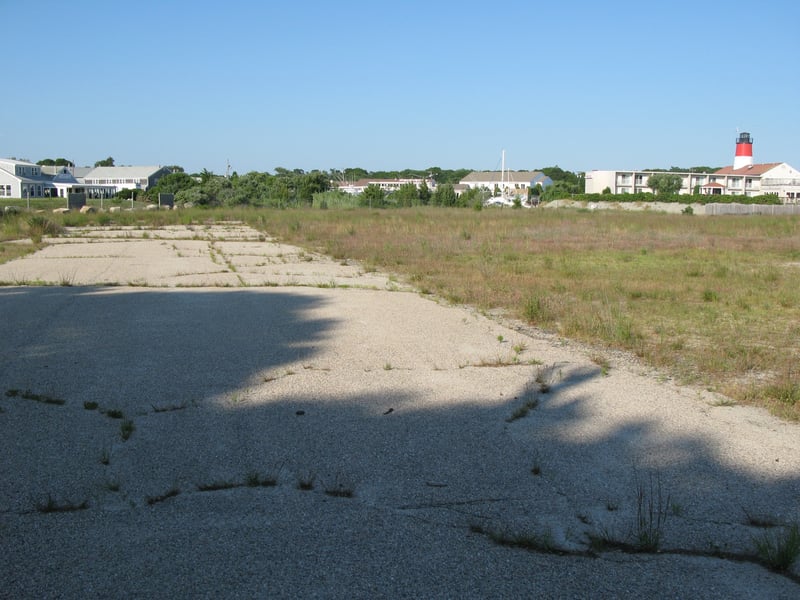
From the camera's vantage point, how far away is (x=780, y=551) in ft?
11.7

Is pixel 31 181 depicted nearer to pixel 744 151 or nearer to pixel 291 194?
pixel 291 194

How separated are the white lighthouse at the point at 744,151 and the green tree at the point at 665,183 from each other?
562 inches

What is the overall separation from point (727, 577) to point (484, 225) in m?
32.0

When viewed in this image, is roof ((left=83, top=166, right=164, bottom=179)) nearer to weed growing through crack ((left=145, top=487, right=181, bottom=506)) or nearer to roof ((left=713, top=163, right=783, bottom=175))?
roof ((left=713, top=163, right=783, bottom=175))

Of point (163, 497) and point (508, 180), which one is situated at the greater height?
point (508, 180)

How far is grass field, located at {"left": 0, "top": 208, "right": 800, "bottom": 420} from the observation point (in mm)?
8414

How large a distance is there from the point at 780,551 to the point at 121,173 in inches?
5201

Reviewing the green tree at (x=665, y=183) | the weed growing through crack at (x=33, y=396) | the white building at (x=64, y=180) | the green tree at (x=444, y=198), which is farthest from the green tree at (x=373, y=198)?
the weed growing through crack at (x=33, y=396)

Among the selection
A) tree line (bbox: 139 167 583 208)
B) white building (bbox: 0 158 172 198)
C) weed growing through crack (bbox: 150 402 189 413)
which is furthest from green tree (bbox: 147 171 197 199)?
weed growing through crack (bbox: 150 402 189 413)

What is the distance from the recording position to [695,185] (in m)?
105

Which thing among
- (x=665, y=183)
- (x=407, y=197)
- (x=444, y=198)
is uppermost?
(x=665, y=183)

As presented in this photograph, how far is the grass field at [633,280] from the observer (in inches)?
331

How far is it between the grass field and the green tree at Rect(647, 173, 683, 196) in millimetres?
67006

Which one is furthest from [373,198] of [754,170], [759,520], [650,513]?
[754,170]
